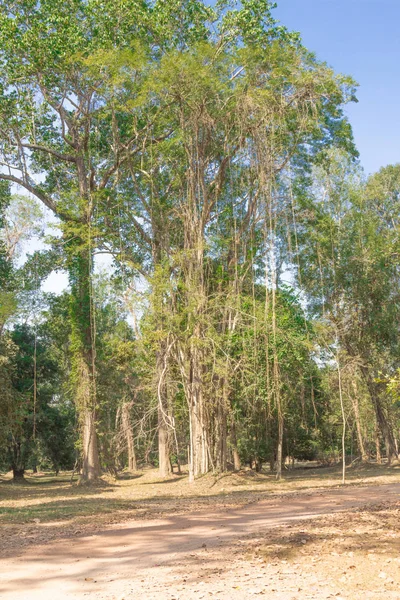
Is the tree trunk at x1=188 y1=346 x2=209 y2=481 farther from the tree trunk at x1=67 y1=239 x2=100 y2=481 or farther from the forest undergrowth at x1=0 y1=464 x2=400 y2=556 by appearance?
the tree trunk at x1=67 y1=239 x2=100 y2=481

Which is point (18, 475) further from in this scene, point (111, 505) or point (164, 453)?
point (111, 505)

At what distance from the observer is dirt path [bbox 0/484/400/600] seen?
4.91 m

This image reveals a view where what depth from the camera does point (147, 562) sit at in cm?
597

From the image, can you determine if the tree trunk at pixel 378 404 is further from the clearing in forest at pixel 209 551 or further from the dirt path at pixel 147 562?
the dirt path at pixel 147 562

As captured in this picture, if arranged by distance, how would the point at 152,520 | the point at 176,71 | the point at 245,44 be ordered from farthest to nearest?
the point at 245,44 < the point at 176,71 < the point at 152,520

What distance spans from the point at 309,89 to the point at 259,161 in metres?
2.69

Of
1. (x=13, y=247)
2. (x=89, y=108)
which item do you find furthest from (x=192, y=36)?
(x=13, y=247)

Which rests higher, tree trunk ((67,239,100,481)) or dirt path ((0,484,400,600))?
tree trunk ((67,239,100,481))

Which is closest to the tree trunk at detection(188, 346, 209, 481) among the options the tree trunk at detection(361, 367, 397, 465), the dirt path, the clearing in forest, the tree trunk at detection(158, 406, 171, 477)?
the tree trunk at detection(158, 406, 171, 477)

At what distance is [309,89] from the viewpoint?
647 inches

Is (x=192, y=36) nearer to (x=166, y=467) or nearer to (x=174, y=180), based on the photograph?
(x=174, y=180)

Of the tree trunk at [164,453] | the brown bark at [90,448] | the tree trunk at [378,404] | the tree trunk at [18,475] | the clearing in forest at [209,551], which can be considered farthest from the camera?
the tree trunk at [18,475]

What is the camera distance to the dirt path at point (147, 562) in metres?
4.91

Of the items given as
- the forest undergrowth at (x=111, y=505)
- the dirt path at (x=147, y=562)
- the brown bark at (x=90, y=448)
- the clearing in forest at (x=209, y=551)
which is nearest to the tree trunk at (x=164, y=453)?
the forest undergrowth at (x=111, y=505)
